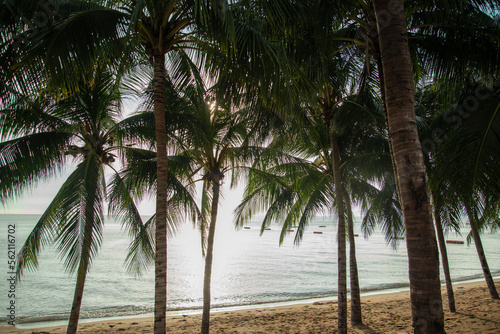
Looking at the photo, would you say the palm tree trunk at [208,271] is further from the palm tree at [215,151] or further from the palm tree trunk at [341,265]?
the palm tree trunk at [341,265]

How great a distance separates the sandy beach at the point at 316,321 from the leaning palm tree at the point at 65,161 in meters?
3.73

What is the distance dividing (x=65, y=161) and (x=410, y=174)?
6.96 meters

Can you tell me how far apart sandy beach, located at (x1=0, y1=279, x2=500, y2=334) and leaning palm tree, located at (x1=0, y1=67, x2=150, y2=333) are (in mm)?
3733

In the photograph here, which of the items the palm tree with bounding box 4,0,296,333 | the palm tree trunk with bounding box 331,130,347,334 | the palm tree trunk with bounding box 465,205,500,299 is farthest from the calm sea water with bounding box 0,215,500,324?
the palm tree with bounding box 4,0,296,333

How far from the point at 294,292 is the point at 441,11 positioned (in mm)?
14273

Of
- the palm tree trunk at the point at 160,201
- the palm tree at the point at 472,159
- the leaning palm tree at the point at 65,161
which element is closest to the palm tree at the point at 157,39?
the palm tree trunk at the point at 160,201

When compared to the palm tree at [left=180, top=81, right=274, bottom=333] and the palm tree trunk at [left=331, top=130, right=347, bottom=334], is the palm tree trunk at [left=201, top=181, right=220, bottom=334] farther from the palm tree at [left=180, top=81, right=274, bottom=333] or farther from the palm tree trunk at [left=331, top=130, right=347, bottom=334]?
the palm tree trunk at [left=331, top=130, right=347, bottom=334]

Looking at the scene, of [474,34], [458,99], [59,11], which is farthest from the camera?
[458,99]

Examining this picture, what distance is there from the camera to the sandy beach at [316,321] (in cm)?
811

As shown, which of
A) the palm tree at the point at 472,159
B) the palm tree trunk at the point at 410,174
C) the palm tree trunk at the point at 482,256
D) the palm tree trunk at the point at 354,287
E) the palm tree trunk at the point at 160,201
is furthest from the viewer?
the palm tree trunk at the point at 482,256

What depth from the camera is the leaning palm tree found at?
18.9ft

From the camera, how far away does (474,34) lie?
18.8 ft

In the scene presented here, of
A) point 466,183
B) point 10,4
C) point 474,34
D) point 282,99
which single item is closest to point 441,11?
point 474,34

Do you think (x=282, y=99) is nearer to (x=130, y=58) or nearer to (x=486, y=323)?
Result: (x=130, y=58)
